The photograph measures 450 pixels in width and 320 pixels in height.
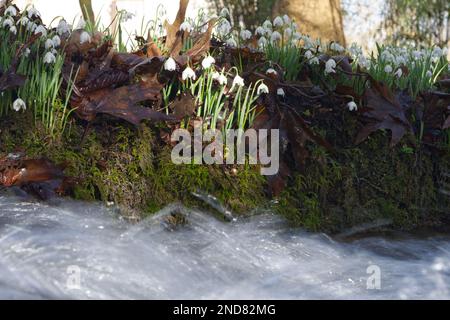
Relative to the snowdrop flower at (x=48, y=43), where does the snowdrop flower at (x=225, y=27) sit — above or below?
above

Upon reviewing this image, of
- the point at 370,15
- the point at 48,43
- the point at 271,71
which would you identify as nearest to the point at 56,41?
the point at 48,43

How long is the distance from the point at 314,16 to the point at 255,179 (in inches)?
209

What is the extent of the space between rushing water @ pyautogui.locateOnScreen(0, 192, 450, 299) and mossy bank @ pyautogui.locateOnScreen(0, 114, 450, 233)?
10cm

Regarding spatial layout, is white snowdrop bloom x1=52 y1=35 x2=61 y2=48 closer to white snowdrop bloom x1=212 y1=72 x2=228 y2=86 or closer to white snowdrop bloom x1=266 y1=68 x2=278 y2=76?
white snowdrop bloom x1=212 y1=72 x2=228 y2=86

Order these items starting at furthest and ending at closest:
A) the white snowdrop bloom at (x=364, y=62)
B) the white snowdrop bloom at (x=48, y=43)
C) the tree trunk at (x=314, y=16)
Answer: the tree trunk at (x=314, y=16) < the white snowdrop bloom at (x=364, y=62) < the white snowdrop bloom at (x=48, y=43)

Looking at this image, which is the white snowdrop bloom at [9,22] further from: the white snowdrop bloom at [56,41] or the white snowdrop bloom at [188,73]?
the white snowdrop bloom at [188,73]

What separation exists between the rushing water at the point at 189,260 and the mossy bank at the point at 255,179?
0.10 m

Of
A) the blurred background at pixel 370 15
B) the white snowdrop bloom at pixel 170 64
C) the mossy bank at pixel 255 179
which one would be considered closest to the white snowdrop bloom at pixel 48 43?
the mossy bank at pixel 255 179

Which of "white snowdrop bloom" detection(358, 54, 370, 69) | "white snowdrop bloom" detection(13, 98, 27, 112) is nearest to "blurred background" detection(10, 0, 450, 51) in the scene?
"white snowdrop bloom" detection(358, 54, 370, 69)

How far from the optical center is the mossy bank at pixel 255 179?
303 cm

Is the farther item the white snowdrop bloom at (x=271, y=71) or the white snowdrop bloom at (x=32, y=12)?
the white snowdrop bloom at (x=32, y=12)

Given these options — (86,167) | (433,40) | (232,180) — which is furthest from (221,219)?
(433,40)

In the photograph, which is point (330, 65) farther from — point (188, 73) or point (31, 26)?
point (31, 26)

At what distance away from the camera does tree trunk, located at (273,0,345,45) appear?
814 cm
